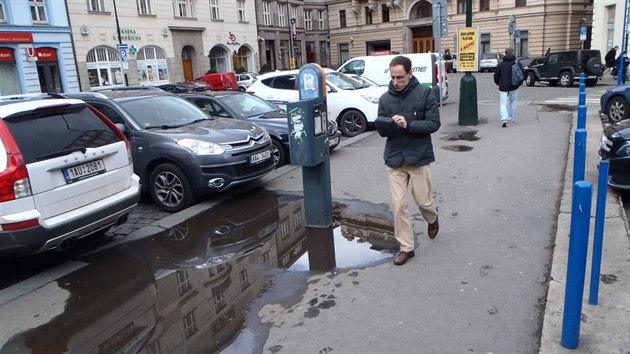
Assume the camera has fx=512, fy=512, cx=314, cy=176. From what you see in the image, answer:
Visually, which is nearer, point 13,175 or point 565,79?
point 13,175

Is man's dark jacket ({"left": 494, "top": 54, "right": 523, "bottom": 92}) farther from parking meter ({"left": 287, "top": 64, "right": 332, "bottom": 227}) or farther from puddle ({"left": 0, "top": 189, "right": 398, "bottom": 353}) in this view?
parking meter ({"left": 287, "top": 64, "right": 332, "bottom": 227})

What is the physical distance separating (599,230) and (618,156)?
352 cm

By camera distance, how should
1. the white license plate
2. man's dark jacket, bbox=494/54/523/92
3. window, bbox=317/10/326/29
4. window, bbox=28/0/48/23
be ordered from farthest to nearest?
window, bbox=317/10/326/29, window, bbox=28/0/48/23, man's dark jacket, bbox=494/54/523/92, the white license plate

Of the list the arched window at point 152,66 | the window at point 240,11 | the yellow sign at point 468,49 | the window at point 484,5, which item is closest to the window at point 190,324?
the yellow sign at point 468,49

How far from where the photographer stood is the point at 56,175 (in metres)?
4.73

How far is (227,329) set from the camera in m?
3.78

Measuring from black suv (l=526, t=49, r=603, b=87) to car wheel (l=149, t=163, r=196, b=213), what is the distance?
21310 millimetres

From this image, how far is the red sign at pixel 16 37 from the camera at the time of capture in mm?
25562

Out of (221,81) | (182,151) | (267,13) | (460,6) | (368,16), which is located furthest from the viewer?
(368,16)

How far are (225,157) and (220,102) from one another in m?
2.94

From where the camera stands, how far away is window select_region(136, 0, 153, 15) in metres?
34.1

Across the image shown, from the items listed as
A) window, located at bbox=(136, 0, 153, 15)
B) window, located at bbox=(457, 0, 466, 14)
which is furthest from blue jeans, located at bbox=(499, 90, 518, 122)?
window, located at bbox=(457, 0, 466, 14)

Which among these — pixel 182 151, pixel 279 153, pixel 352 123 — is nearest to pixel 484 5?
pixel 352 123

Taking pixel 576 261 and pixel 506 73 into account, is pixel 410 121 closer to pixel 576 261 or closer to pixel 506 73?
pixel 576 261
